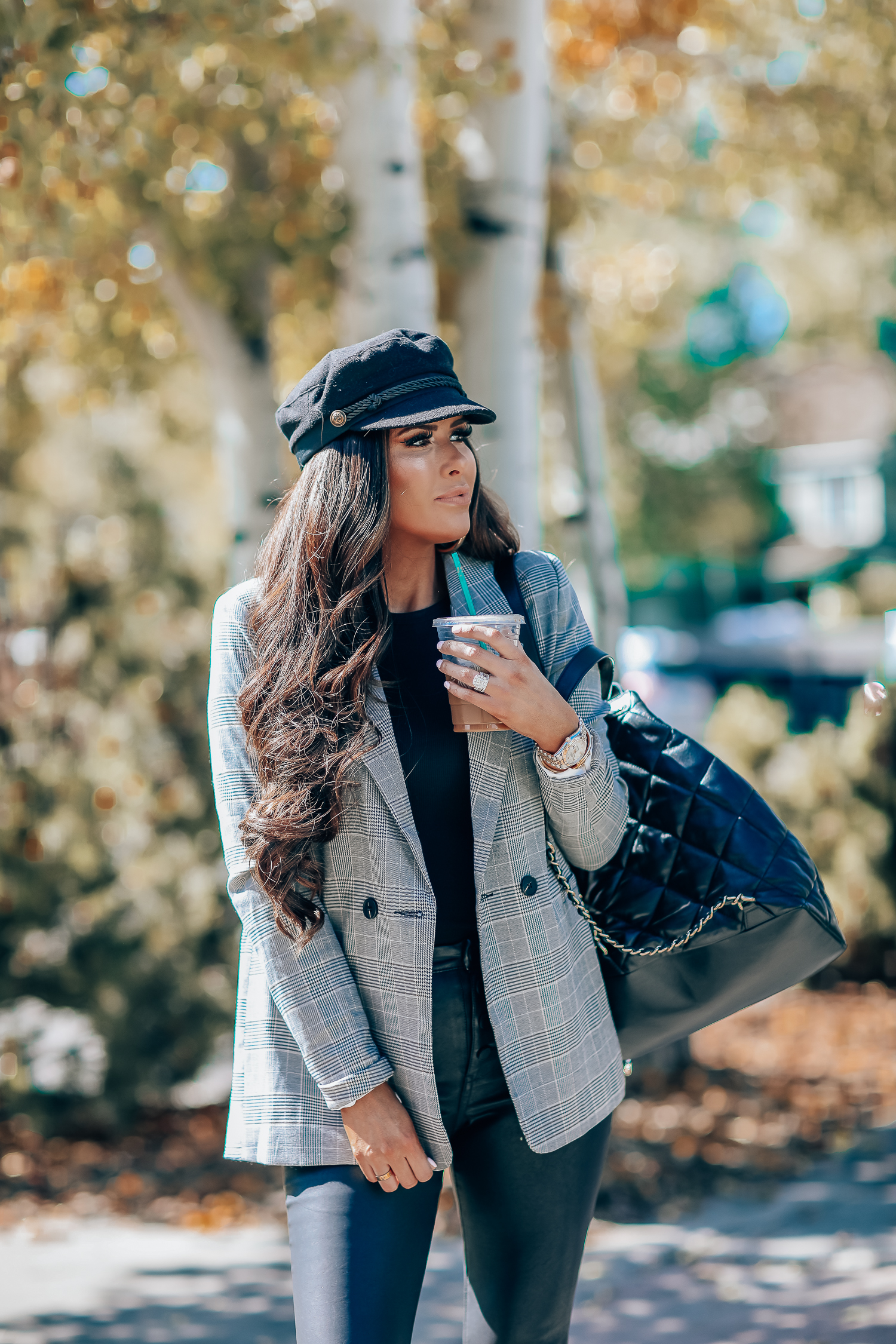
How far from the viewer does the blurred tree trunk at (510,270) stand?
12.9 feet

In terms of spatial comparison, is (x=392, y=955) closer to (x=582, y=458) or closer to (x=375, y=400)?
(x=375, y=400)

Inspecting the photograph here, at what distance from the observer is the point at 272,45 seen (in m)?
3.52

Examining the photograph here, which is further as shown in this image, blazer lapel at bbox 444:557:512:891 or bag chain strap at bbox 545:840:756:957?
bag chain strap at bbox 545:840:756:957

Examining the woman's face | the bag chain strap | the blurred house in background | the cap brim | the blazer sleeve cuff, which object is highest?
the blurred house in background

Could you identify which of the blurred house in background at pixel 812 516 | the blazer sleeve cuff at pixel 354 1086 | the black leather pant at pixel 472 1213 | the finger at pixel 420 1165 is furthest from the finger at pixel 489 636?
the blurred house in background at pixel 812 516

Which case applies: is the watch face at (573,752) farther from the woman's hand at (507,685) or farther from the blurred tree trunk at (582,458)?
the blurred tree trunk at (582,458)

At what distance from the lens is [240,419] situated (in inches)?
186

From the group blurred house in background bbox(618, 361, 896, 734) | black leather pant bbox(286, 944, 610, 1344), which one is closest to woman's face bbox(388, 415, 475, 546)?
black leather pant bbox(286, 944, 610, 1344)

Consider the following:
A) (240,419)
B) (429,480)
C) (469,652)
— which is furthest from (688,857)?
(240,419)

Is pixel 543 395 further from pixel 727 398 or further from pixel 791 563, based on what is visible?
pixel 791 563

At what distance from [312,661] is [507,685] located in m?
0.31

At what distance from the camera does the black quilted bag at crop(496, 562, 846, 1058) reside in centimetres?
206

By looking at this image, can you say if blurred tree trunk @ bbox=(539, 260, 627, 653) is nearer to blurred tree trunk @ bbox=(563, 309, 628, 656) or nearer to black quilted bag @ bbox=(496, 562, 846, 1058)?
blurred tree trunk @ bbox=(563, 309, 628, 656)

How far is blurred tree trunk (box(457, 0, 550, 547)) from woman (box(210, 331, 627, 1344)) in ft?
6.27
